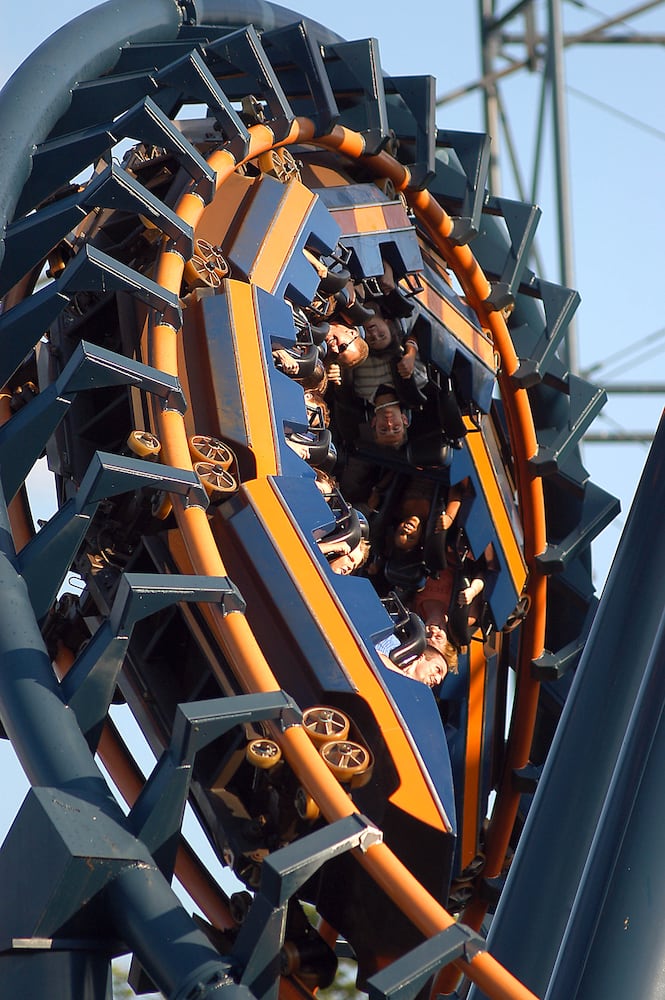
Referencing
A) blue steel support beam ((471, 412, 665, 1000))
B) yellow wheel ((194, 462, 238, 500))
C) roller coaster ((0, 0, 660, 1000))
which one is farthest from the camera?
yellow wheel ((194, 462, 238, 500))

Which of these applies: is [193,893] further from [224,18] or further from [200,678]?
[224,18]

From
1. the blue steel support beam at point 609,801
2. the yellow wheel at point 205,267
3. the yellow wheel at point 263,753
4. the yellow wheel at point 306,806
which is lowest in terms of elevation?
the yellow wheel at point 306,806

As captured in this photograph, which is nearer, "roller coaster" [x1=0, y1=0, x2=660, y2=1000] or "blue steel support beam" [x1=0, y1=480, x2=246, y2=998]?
"blue steel support beam" [x1=0, y1=480, x2=246, y2=998]

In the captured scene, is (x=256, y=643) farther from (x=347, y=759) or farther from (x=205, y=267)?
(x=205, y=267)

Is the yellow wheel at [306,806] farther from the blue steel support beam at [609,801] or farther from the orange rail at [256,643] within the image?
the blue steel support beam at [609,801]

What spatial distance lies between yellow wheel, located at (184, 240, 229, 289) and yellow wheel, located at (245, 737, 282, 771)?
1556 mm

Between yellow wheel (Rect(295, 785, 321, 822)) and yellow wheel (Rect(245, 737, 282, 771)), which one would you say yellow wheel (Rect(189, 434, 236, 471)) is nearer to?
yellow wheel (Rect(245, 737, 282, 771))

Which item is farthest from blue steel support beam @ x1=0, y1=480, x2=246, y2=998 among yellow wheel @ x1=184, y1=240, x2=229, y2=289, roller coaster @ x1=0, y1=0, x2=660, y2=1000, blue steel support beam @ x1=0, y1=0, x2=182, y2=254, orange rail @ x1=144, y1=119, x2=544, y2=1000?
blue steel support beam @ x1=0, y1=0, x2=182, y2=254

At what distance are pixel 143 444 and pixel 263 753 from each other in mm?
914

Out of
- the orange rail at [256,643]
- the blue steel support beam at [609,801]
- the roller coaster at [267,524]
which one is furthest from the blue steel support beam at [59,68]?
the blue steel support beam at [609,801]

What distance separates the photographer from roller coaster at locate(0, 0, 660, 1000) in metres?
3.23

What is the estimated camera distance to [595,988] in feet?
8.71

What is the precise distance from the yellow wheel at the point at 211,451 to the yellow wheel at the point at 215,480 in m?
0.02

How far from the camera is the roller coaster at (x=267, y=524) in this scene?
323cm
